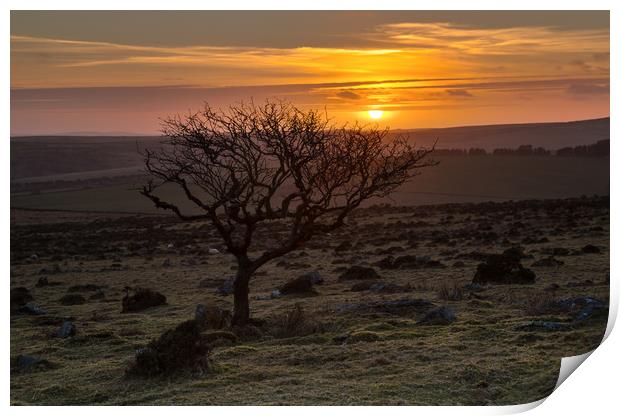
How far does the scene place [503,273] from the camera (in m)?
22.7

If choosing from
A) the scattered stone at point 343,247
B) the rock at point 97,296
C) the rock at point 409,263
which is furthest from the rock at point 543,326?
the scattered stone at point 343,247

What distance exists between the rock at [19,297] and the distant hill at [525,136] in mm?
80276

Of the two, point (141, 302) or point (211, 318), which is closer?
point (211, 318)

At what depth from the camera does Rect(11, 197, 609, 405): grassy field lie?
42.3 feet

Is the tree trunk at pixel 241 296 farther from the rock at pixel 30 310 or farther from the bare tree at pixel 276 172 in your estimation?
the rock at pixel 30 310

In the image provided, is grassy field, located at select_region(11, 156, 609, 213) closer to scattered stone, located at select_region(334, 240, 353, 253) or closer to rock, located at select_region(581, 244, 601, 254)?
scattered stone, located at select_region(334, 240, 353, 253)

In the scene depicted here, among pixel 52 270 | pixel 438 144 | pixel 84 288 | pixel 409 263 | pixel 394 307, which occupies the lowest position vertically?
pixel 394 307

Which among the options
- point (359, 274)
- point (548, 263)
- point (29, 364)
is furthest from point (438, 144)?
point (29, 364)

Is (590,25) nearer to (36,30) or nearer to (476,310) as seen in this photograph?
(476,310)

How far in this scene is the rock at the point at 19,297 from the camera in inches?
930

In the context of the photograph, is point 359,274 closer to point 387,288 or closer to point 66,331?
point 387,288

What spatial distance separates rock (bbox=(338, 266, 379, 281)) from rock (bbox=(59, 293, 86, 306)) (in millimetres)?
8249

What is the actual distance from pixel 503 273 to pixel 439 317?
21.3 ft

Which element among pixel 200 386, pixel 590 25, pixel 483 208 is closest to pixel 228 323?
pixel 200 386
